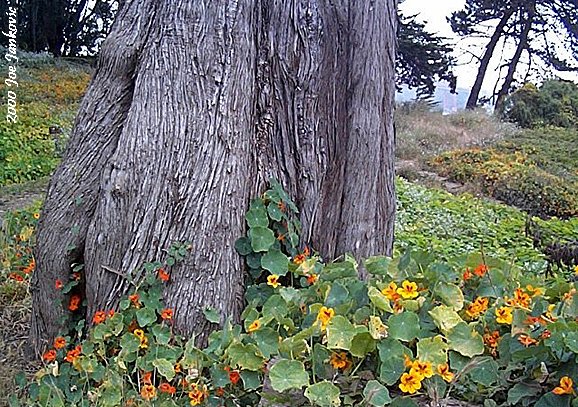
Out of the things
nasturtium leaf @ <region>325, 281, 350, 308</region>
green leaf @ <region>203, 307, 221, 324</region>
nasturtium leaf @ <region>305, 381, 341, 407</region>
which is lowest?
green leaf @ <region>203, 307, 221, 324</region>

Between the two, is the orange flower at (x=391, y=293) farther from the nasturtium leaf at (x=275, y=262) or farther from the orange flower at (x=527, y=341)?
the nasturtium leaf at (x=275, y=262)

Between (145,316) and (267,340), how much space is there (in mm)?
710

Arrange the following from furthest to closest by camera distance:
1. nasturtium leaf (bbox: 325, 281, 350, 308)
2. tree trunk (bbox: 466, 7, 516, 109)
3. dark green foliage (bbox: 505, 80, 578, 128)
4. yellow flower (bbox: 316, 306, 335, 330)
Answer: tree trunk (bbox: 466, 7, 516, 109), dark green foliage (bbox: 505, 80, 578, 128), nasturtium leaf (bbox: 325, 281, 350, 308), yellow flower (bbox: 316, 306, 335, 330)

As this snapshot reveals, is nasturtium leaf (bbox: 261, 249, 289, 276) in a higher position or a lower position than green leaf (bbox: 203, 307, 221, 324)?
higher

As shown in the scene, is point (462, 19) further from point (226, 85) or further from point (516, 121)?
point (226, 85)

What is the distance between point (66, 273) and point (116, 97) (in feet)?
2.70

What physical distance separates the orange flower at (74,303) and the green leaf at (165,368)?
0.74 metres

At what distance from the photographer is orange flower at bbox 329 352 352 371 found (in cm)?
178

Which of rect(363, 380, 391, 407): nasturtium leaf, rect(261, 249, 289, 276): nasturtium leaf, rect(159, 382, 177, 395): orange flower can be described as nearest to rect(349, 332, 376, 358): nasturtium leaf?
rect(363, 380, 391, 407): nasturtium leaf

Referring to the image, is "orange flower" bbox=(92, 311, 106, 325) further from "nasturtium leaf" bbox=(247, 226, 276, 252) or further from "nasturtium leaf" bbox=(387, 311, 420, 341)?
"nasturtium leaf" bbox=(387, 311, 420, 341)

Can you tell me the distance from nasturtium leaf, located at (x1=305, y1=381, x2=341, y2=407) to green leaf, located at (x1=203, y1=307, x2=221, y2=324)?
954 mm

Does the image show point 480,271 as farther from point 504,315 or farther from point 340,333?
point 340,333

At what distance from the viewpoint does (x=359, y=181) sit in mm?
3012

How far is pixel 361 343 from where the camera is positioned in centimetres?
175
